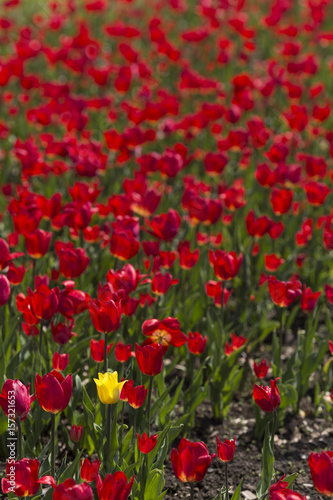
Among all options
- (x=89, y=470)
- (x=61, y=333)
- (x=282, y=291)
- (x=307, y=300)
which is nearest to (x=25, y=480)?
(x=89, y=470)

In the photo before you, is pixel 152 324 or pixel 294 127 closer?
pixel 152 324

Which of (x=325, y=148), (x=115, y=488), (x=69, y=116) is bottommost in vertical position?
(x=325, y=148)

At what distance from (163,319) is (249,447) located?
2.20 ft

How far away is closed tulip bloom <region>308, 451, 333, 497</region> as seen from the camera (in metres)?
1.82

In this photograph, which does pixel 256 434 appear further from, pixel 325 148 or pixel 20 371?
pixel 325 148

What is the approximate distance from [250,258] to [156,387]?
1161 mm

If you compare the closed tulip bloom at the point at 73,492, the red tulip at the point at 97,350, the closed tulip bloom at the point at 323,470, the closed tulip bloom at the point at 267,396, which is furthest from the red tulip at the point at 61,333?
the closed tulip bloom at the point at 323,470

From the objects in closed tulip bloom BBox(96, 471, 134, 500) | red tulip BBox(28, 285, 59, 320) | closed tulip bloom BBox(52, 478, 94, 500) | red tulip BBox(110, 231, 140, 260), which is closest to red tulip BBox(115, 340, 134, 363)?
red tulip BBox(28, 285, 59, 320)

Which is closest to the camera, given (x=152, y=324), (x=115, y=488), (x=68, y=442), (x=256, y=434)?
(x=115, y=488)

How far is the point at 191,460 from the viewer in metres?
1.94

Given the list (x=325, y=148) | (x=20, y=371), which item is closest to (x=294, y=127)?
(x=325, y=148)

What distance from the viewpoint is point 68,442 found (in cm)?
267

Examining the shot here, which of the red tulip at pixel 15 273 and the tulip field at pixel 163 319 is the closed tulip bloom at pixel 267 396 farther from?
the red tulip at pixel 15 273

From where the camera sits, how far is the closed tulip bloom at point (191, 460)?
194 centimetres
